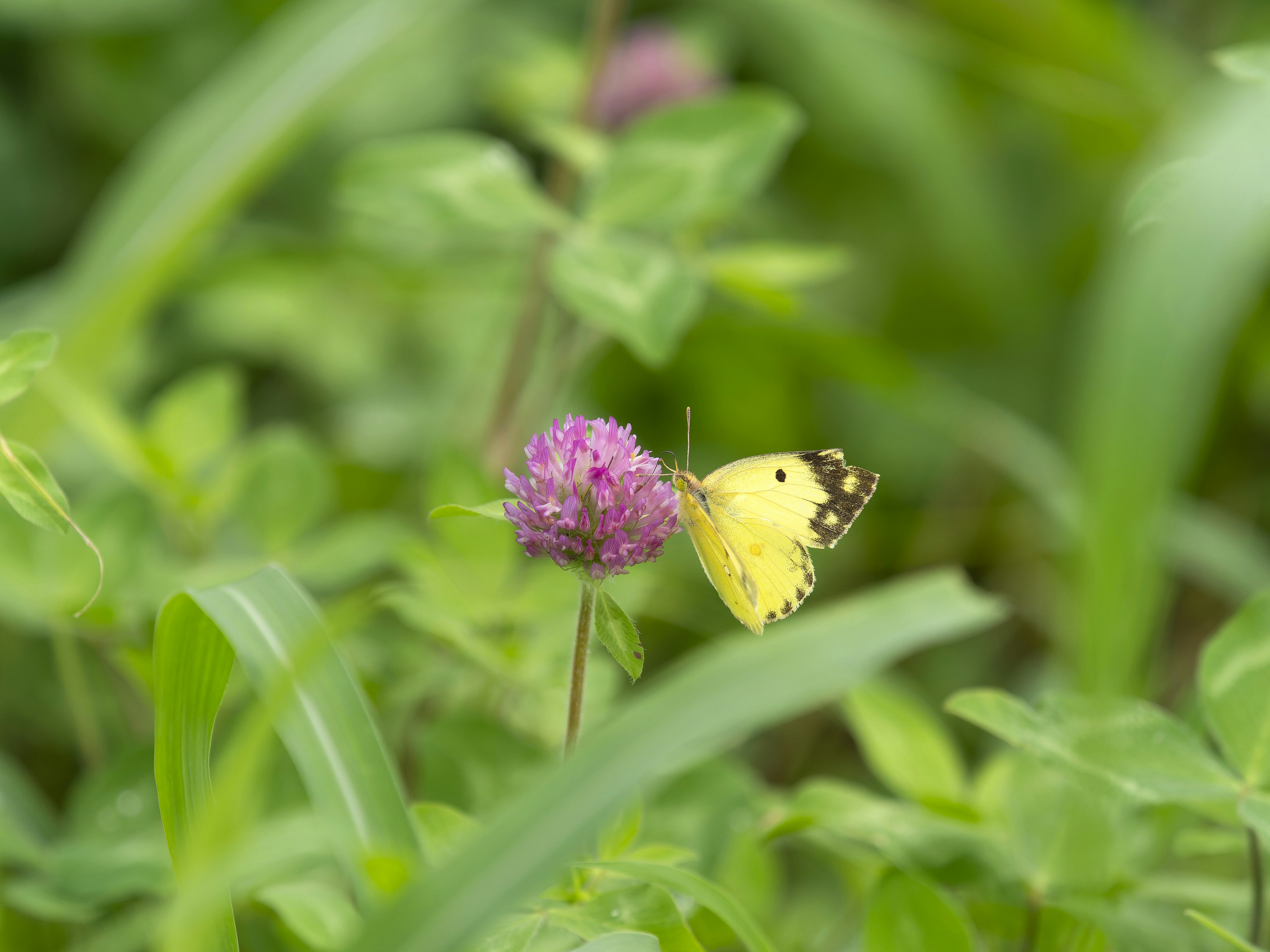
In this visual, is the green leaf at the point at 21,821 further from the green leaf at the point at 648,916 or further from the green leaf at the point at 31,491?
the green leaf at the point at 648,916

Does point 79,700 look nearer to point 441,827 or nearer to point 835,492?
point 441,827

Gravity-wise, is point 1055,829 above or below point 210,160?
below

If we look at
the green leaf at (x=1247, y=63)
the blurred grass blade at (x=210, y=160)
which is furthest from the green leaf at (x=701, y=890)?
the blurred grass blade at (x=210, y=160)

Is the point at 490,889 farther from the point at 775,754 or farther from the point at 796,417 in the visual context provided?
the point at 796,417

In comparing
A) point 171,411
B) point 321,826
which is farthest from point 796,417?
point 321,826

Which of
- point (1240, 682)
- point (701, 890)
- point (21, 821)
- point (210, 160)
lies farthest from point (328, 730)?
point (210, 160)
